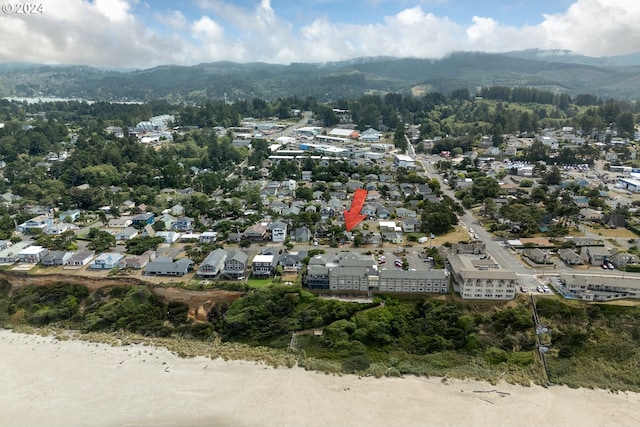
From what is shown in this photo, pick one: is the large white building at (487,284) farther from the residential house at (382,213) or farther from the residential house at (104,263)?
the residential house at (104,263)

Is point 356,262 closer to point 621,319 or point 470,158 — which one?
point 621,319

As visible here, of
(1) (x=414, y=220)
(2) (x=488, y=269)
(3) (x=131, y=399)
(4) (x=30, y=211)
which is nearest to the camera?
(3) (x=131, y=399)

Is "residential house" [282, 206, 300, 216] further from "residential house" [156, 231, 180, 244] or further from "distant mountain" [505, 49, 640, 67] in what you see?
"distant mountain" [505, 49, 640, 67]

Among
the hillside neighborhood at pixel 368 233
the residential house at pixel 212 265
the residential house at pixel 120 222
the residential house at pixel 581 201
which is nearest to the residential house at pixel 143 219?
the hillside neighborhood at pixel 368 233

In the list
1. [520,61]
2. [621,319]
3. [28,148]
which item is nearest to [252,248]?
[621,319]

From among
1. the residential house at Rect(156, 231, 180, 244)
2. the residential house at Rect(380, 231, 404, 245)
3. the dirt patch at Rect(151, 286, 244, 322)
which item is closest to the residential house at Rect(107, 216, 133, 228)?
the residential house at Rect(156, 231, 180, 244)
